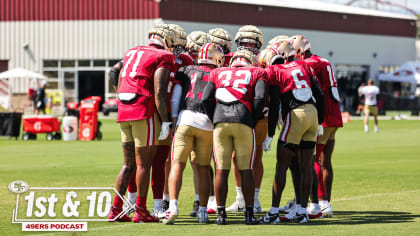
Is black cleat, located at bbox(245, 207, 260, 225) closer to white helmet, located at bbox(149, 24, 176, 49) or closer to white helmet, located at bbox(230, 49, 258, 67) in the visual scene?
white helmet, located at bbox(230, 49, 258, 67)

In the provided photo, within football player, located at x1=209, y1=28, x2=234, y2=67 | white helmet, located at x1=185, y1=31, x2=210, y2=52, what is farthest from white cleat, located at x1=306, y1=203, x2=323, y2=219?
white helmet, located at x1=185, y1=31, x2=210, y2=52

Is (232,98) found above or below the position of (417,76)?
above

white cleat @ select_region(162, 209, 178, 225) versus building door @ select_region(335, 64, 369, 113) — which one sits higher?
white cleat @ select_region(162, 209, 178, 225)

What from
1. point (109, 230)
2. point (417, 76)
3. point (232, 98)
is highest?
point (232, 98)

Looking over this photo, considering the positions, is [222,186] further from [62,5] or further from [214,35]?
[62,5]

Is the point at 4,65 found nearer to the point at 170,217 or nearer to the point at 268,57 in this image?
the point at 268,57

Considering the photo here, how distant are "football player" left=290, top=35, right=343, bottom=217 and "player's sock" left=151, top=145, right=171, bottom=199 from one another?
1.99 m

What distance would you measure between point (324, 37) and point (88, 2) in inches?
783

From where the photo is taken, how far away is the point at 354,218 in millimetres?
10570

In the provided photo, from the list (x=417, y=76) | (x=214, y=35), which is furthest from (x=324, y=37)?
(x=214, y=35)

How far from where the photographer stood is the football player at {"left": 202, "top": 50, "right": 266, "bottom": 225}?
9.84m

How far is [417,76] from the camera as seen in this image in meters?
61.9

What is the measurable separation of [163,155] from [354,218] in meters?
2.62

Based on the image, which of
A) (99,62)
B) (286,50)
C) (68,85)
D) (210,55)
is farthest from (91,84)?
(210,55)
